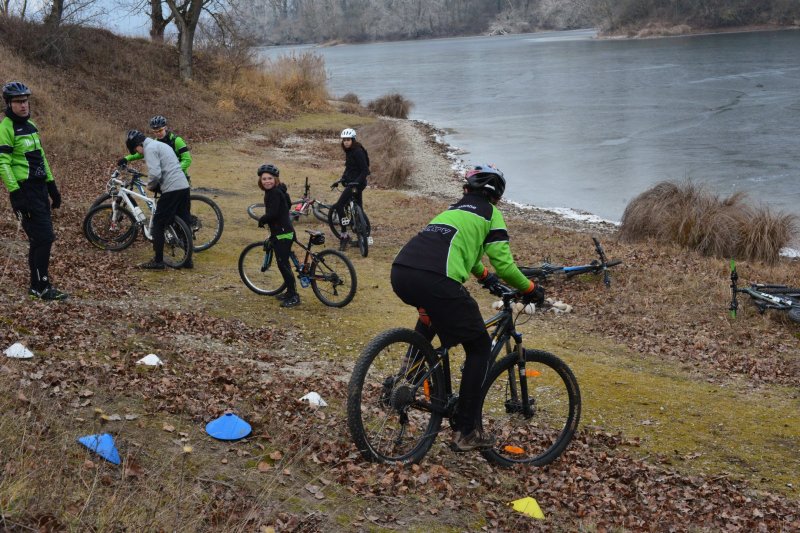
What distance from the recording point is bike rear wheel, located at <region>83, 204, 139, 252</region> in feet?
42.2

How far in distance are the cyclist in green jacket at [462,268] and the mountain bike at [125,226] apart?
7.52m

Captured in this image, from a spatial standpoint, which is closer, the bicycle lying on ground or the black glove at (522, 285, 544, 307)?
the black glove at (522, 285, 544, 307)

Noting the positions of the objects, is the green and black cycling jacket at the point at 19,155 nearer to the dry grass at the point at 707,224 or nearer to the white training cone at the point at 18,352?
the white training cone at the point at 18,352

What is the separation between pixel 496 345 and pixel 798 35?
339 ft

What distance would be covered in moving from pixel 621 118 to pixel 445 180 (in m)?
19.1

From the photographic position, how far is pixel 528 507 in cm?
562

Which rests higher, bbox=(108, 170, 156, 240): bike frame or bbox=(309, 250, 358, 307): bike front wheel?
bbox=(108, 170, 156, 240): bike frame

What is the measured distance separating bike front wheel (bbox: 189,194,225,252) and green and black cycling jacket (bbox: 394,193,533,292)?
28.9ft

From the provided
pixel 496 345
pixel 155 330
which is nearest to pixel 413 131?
pixel 155 330

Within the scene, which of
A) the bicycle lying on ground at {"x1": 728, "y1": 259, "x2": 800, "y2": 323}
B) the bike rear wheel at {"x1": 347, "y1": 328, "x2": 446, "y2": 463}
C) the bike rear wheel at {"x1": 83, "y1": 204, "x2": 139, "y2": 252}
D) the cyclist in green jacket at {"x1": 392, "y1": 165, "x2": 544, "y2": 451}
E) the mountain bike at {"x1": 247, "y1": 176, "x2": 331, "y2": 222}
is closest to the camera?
the cyclist in green jacket at {"x1": 392, "y1": 165, "x2": 544, "y2": 451}

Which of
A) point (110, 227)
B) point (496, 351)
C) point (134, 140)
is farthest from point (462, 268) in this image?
point (110, 227)

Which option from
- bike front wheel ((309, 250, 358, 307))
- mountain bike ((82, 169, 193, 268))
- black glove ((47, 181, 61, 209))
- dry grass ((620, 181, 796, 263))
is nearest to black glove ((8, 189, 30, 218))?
black glove ((47, 181, 61, 209))

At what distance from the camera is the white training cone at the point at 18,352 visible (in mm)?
6863

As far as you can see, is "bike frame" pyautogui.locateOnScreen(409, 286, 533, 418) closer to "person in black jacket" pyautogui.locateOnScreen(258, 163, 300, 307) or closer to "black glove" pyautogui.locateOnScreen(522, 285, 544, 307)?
"black glove" pyautogui.locateOnScreen(522, 285, 544, 307)
